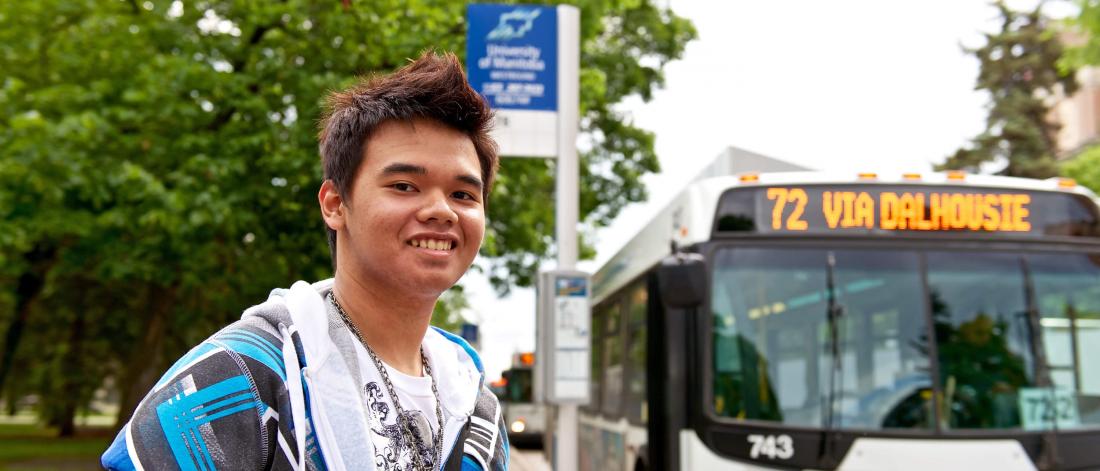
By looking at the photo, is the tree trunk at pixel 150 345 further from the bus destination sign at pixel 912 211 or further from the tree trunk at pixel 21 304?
the bus destination sign at pixel 912 211

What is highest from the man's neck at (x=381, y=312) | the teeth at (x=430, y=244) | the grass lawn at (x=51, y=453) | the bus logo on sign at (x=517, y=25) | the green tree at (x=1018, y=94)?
the green tree at (x=1018, y=94)

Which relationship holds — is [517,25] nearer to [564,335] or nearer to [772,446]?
[564,335]

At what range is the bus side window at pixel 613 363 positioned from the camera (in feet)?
33.2

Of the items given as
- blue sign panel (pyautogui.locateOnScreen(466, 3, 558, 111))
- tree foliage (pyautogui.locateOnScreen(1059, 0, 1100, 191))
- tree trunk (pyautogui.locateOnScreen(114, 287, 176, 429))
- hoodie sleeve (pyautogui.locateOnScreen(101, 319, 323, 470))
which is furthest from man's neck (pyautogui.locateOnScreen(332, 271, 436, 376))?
tree trunk (pyautogui.locateOnScreen(114, 287, 176, 429))

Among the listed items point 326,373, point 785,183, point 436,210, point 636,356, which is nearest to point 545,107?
point 636,356

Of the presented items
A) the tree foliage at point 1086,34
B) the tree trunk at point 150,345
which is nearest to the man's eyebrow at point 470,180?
the tree foliage at point 1086,34

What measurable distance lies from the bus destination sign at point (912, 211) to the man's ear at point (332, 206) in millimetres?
5661

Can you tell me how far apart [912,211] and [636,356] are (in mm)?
2575

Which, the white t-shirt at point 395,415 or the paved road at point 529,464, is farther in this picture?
the paved road at point 529,464

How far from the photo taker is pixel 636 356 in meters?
9.01

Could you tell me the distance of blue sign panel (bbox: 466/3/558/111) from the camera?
922cm

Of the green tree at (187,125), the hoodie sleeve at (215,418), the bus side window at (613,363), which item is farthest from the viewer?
the green tree at (187,125)

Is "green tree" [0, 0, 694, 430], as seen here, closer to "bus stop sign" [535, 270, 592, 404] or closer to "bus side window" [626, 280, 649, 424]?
"bus stop sign" [535, 270, 592, 404]

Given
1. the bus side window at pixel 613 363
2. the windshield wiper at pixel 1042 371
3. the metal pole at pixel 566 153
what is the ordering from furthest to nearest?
the bus side window at pixel 613 363 < the metal pole at pixel 566 153 < the windshield wiper at pixel 1042 371
